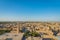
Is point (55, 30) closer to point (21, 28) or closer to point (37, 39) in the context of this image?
point (21, 28)

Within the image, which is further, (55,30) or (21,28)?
(21,28)

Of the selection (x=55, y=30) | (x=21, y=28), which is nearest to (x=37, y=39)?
(x=55, y=30)

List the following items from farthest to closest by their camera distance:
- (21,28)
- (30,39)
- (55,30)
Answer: (21,28), (55,30), (30,39)

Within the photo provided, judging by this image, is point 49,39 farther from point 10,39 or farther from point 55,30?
point 55,30

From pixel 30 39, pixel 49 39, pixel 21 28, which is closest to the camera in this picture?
pixel 30 39

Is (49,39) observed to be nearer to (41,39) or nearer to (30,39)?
(41,39)

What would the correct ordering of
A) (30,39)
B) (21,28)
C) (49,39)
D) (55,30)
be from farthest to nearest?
1. (21,28)
2. (55,30)
3. (49,39)
4. (30,39)

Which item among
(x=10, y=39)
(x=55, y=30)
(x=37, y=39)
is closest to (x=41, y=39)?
(x=37, y=39)

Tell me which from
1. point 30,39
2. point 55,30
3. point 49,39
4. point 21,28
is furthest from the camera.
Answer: point 21,28

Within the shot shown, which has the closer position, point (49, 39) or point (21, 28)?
point (49, 39)
